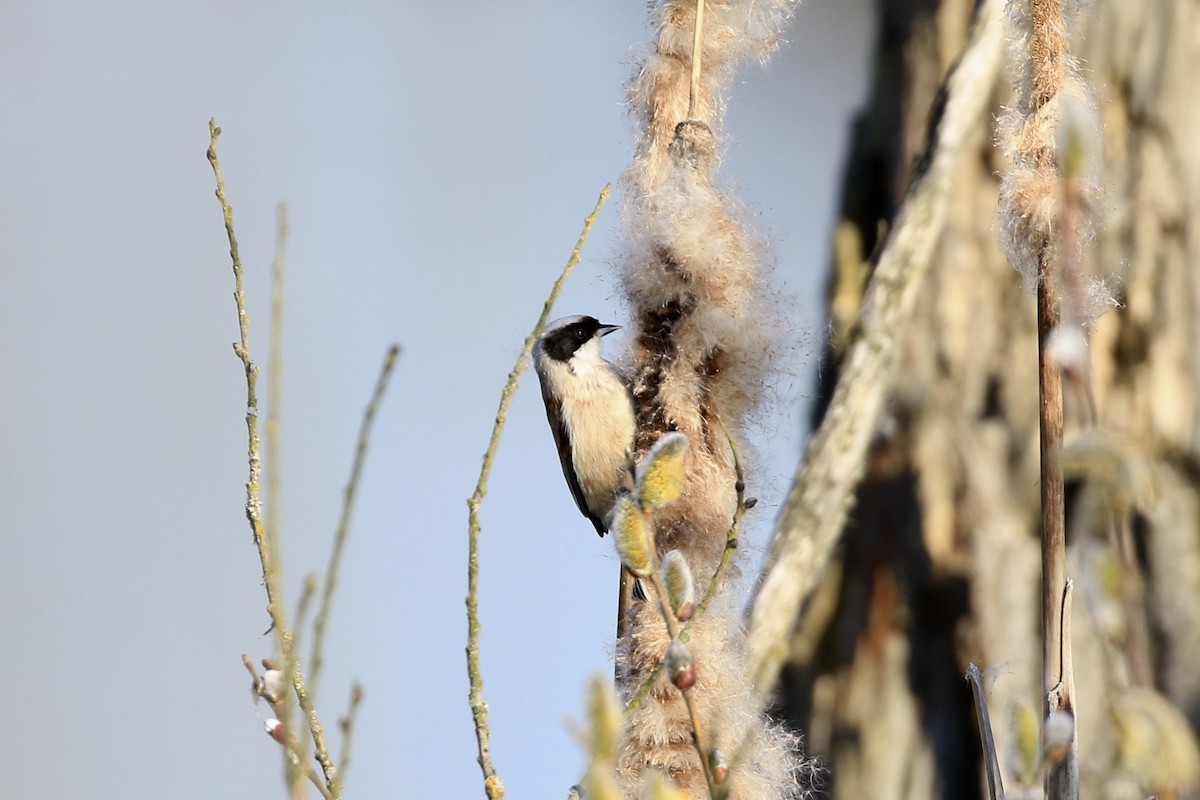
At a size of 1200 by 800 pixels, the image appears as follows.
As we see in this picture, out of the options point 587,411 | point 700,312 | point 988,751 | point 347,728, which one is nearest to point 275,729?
point 347,728

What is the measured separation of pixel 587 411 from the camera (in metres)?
1.34

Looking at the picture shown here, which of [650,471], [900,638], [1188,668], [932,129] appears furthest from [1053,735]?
[932,129]

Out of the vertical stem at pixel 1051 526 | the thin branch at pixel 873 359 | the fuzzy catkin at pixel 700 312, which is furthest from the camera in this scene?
the thin branch at pixel 873 359

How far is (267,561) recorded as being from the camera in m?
0.58

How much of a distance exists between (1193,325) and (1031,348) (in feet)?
0.68

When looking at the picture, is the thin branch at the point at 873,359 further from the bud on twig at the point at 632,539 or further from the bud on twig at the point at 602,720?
the bud on twig at the point at 602,720

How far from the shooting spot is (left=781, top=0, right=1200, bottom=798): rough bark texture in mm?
1482

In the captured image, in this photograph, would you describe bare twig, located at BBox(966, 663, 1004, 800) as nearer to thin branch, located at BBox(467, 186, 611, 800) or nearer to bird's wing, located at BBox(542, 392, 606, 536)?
thin branch, located at BBox(467, 186, 611, 800)

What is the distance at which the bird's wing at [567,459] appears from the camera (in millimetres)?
1423

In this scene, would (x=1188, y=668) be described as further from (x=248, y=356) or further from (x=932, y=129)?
(x=248, y=356)

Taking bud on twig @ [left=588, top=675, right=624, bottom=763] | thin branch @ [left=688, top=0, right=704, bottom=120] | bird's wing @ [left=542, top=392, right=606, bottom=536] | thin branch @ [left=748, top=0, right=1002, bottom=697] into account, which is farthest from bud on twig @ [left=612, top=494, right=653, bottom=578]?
thin branch @ [left=748, top=0, right=1002, bottom=697]

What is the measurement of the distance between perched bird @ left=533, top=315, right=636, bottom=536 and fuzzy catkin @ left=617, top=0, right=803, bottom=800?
16 cm

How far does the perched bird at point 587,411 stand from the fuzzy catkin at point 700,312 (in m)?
0.16

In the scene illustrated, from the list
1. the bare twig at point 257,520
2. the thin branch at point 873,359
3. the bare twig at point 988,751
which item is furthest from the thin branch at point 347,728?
the thin branch at point 873,359
